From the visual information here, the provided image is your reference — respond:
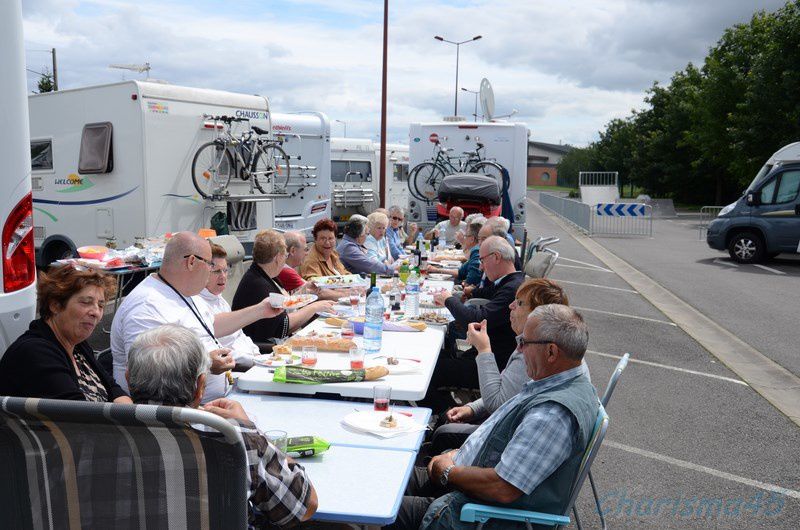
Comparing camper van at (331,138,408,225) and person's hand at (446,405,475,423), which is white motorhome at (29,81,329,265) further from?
camper van at (331,138,408,225)

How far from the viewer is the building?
424 feet

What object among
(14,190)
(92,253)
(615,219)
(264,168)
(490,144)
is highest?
(490,144)

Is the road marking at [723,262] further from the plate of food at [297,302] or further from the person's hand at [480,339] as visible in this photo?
the person's hand at [480,339]

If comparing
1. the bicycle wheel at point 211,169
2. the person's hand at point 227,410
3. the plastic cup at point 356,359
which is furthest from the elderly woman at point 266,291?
the bicycle wheel at point 211,169

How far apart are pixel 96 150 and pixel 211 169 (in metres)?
1.58

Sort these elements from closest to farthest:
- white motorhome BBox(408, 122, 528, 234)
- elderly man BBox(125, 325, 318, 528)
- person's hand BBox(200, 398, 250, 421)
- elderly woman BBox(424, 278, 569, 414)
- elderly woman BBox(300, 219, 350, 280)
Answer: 1. elderly man BBox(125, 325, 318, 528)
2. person's hand BBox(200, 398, 250, 421)
3. elderly woman BBox(424, 278, 569, 414)
4. elderly woman BBox(300, 219, 350, 280)
5. white motorhome BBox(408, 122, 528, 234)

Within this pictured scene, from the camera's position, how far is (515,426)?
Result: 3.03m

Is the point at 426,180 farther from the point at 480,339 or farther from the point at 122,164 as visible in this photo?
the point at 480,339

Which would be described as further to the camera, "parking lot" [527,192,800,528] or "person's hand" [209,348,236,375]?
"parking lot" [527,192,800,528]

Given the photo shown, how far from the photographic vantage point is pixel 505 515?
9.30 feet

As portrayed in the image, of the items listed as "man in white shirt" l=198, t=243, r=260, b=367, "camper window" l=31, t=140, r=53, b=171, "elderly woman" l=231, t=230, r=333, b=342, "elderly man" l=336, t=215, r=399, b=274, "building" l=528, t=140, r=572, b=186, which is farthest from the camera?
"building" l=528, t=140, r=572, b=186

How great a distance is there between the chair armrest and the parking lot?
1607 millimetres

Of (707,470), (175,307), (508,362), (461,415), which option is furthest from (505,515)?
(707,470)

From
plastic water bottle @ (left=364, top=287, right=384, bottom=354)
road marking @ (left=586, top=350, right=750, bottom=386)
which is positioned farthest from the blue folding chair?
road marking @ (left=586, top=350, right=750, bottom=386)
